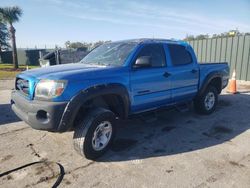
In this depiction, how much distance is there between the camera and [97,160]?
12.8ft

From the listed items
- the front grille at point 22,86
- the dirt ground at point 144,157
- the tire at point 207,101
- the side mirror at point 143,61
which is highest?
the side mirror at point 143,61

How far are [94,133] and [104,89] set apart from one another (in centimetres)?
72

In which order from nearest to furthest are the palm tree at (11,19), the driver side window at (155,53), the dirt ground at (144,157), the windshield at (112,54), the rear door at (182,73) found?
the dirt ground at (144,157)
the windshield at (112,54)
the driver side window at (155,53)
the rear door at (182,73)
the palm tree at (11,19)

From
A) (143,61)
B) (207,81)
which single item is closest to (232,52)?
(207,81)

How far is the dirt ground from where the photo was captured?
3328 mm

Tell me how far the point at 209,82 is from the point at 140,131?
246cm

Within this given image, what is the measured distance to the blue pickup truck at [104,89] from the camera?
352 cm

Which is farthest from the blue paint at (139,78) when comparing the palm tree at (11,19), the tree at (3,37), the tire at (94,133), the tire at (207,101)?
the tree at (3,37)

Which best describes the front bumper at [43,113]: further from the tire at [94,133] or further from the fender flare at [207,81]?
the fender flare at [207,81]

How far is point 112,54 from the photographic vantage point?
4.81 m

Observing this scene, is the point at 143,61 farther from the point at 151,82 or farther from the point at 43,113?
the point at 43,113

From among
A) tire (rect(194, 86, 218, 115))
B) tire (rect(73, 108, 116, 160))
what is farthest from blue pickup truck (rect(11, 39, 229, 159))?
tire (rect(194, 86, 218, 115))

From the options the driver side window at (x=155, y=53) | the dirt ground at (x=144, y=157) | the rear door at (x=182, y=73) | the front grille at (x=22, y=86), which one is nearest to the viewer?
the dirt ground at (x=144, y=157)

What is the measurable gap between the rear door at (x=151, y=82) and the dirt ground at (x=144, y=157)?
393 millimetres
